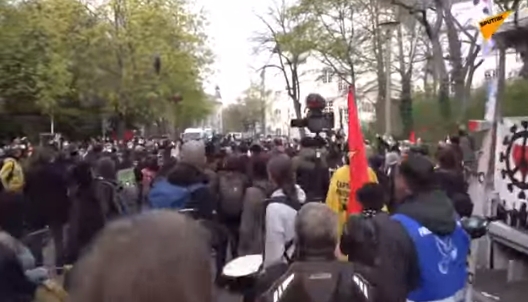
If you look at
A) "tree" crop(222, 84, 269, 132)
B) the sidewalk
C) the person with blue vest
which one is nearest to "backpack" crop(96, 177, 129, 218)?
the sidewalk

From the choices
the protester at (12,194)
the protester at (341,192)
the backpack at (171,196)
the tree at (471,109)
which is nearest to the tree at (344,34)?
the tree at (471,109)

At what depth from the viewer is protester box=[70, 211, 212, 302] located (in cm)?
239

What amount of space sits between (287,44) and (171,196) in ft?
180

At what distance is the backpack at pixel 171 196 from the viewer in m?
9.47

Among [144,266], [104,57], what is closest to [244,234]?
[144,266]

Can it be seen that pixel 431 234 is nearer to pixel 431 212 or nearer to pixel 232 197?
pixel 431 212

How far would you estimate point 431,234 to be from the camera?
576 centimetres

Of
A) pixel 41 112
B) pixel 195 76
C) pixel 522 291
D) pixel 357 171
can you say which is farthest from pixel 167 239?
pixel 195 76

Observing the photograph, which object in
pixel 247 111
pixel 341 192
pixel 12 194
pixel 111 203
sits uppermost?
pixel 341 192

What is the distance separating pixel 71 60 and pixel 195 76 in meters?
17.5

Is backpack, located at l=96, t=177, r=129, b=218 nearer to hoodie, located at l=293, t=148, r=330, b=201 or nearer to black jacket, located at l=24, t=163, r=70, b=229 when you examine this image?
black jacket, located at l=24, t=163, r=70, b=229

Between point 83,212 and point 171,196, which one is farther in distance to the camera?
point 83,212

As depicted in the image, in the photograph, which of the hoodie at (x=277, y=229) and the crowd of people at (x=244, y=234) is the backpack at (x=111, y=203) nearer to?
the crowd of people at (x=244, y=234)

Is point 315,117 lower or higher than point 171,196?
higher
